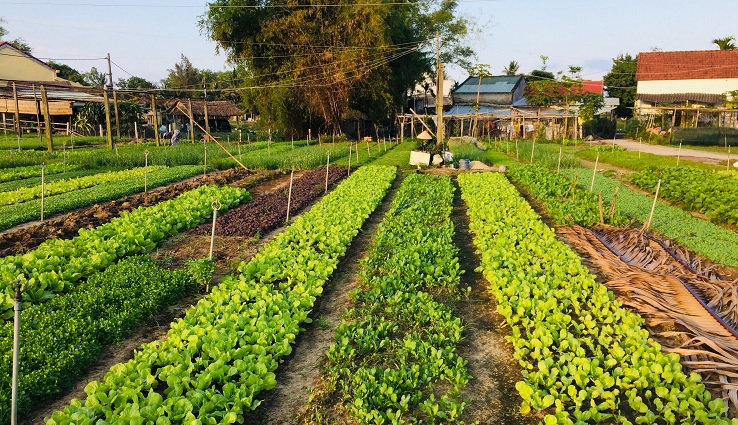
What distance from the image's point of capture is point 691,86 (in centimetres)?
4319

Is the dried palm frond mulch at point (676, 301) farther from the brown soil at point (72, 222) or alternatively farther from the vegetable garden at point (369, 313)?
the brown soil at point (72, 222)

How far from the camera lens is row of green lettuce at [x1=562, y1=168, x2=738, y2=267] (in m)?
8.52

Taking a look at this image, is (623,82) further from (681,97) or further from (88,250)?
(88,250)

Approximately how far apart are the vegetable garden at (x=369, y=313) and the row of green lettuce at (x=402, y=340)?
3 centimetres

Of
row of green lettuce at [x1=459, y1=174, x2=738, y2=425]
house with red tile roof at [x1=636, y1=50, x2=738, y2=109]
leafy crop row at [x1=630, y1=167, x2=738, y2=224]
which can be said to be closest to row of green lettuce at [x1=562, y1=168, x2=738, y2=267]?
leafy crop row at [x1=630, y1=167, x2=738, y2=224]

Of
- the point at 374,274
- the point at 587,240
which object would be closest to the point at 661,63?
the point at 587,240

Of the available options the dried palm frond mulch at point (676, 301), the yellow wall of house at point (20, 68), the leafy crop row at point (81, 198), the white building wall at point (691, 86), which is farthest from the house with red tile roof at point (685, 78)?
the yellow wall of house at point (20, 68)

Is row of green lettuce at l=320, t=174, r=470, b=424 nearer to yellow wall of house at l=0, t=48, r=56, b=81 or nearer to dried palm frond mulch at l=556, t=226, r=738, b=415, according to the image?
dried palm frond mulch at l=556, t=226, r=738, b=415

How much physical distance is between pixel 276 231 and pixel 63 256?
391 cm

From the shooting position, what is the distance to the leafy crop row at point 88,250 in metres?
6.23

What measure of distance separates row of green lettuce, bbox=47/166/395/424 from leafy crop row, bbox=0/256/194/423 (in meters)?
0.56

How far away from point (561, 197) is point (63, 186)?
44.7 feet

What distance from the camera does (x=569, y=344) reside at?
5059mm

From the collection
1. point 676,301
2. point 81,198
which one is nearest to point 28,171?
point 81,198
